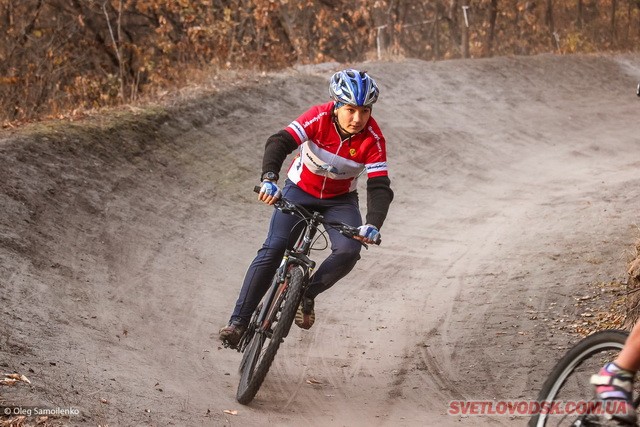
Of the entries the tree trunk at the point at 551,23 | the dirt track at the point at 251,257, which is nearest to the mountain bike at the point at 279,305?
the dirt track at the point at 251,257

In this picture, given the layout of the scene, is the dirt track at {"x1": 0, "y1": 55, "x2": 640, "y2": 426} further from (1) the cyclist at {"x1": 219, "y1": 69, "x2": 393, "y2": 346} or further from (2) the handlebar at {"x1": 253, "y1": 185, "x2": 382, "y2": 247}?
(2) the handlebar at {"x1": 253, "y1": 185, "x2": 382, "y2": 247}

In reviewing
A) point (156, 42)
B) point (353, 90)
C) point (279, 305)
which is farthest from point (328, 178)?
point (156, 42)

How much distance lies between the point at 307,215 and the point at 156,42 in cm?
1636

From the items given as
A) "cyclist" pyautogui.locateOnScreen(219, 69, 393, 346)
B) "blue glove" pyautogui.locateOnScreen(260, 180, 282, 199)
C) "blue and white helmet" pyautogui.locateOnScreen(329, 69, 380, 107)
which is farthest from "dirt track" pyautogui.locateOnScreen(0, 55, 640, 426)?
"blue and white helmet" pyautogui.locateOnScreen(329, 69, 380, 107)

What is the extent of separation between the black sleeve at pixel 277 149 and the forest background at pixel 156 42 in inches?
244

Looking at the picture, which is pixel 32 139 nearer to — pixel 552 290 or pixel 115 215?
pixel 115 215

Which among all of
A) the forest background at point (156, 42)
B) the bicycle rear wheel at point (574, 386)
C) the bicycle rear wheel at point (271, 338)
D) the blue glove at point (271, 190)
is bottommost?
the forest background at point (156, 42)

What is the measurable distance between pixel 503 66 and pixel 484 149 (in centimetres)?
694

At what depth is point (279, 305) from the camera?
632 centimetres

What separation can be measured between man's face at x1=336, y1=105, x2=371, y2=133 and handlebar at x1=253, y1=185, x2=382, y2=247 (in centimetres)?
71

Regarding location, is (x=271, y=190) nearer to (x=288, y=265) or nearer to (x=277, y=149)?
(x=277, y=149)

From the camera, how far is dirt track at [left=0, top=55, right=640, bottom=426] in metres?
6.36

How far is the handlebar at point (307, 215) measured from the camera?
20.0 feet

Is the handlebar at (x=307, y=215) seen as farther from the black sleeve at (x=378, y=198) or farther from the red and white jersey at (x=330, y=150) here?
the red and white jersey at (x=330, y=150)
